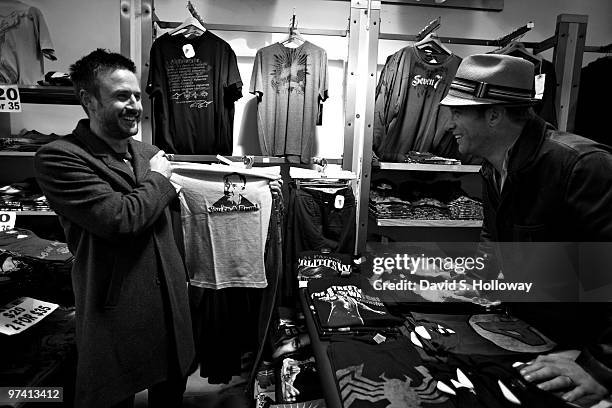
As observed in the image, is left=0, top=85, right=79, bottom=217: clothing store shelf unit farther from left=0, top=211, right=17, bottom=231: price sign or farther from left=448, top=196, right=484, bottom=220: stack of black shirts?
left=448, top=196, right=484, bottom=220: stack of black shirts

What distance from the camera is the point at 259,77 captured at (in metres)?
2.68

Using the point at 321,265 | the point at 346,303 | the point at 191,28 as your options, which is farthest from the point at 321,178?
the point at 191,28

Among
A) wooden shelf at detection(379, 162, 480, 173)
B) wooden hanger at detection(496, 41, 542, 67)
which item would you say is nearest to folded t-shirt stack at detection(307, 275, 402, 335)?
wooden shelf at detection(379, 162, 480, 173)

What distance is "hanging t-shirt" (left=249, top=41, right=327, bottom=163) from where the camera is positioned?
8.85 ft

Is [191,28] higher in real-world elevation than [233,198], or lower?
higher

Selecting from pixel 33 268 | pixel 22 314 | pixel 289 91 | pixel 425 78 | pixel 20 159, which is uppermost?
pixel 425 78

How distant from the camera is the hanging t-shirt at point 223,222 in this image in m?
1.94

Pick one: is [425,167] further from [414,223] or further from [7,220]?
[7,220]

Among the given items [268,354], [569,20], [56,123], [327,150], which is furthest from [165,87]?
[569,20]

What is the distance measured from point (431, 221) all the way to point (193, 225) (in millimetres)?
1592

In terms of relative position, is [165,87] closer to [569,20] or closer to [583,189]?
[583,189]

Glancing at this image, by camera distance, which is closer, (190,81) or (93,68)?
(93,68)

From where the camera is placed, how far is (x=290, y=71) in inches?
106

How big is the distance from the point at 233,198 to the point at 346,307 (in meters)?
0.82
